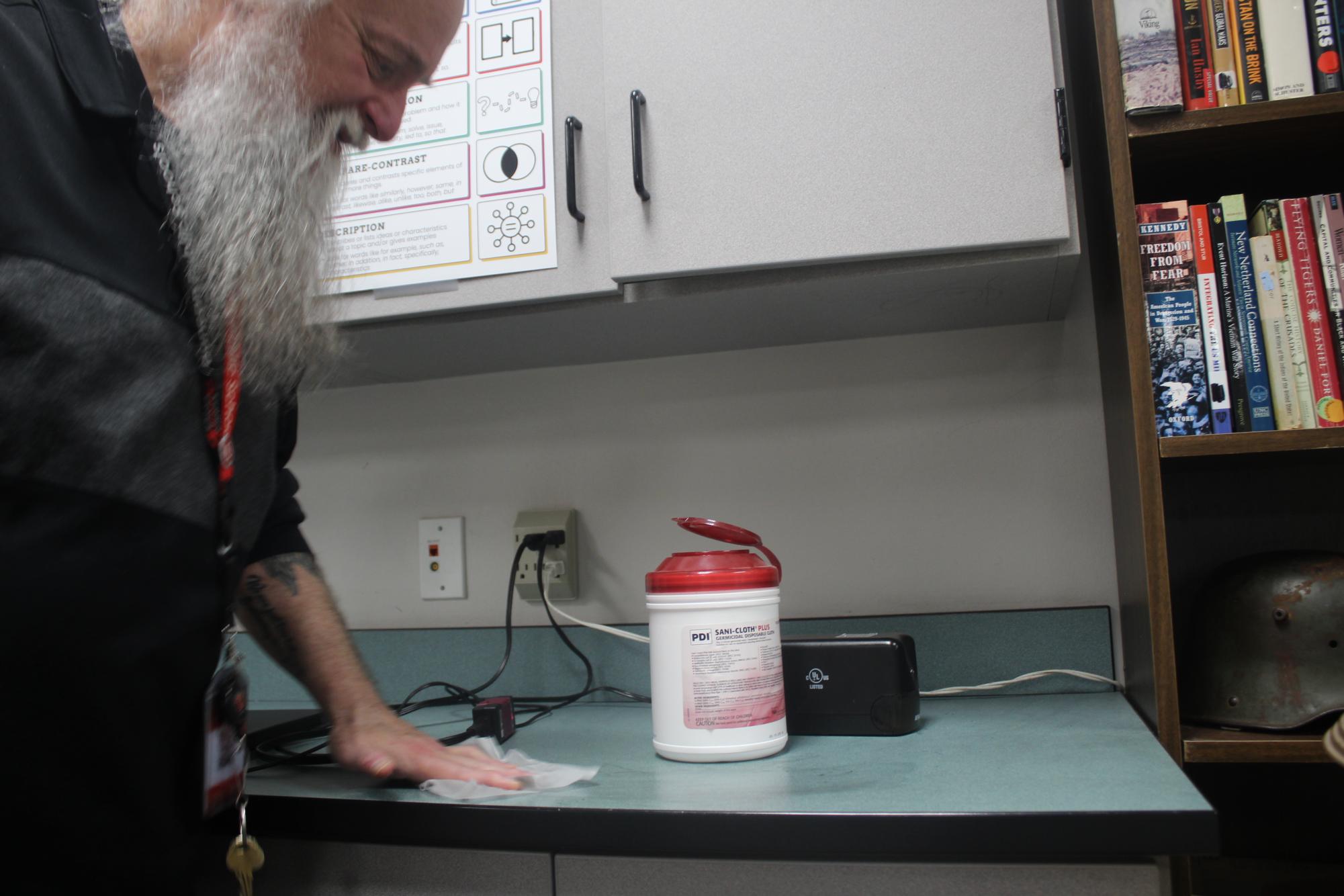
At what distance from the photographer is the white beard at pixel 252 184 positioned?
748 millimetres

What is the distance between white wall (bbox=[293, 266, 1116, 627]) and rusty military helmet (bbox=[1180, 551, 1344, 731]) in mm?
242

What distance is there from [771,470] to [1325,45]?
0.79 meters

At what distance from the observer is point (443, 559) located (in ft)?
4.43

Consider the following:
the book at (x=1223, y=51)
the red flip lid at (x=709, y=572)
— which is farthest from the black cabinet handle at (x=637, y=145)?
the book at (x=1223, y=51)

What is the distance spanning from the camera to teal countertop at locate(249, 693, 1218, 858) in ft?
1.98

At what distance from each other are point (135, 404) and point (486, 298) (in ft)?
1.48

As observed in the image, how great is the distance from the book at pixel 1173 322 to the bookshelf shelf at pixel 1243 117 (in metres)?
0.08

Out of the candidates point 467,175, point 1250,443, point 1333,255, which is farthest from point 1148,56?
point 467,175

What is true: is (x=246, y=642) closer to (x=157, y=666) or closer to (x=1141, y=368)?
(x=157, y=666)

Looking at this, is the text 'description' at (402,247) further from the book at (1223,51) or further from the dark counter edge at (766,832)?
the book at (1223,51)

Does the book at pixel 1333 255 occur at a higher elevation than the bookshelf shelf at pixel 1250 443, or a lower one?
higher

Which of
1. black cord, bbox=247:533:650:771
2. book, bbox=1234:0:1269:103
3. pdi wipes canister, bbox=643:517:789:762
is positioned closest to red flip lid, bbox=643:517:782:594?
pdi wipes canister, bbox=643:517:789:762

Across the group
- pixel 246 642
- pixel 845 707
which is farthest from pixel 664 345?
pixel 246 642

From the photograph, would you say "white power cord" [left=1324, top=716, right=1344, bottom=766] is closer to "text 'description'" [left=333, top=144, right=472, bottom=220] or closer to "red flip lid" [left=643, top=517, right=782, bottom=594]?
"red flip lid" [left=643, top=517, right=782, bottom=594]
